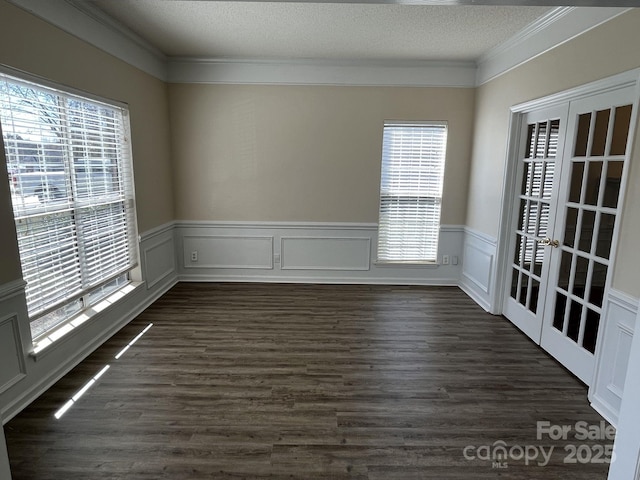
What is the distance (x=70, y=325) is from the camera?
9.37 feet

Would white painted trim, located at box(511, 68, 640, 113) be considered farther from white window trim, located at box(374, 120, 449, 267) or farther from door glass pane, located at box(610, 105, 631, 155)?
white window trim, located at box(374, 120, 449, 267)

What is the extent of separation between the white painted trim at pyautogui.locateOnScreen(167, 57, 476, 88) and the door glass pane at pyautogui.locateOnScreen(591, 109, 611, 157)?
7.01ft

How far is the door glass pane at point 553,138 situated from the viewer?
9.93ft

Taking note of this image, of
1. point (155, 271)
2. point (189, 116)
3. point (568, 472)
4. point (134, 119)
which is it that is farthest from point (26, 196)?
point (568, 472)

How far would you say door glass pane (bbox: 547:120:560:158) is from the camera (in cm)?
303

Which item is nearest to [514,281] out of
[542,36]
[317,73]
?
[542,36]

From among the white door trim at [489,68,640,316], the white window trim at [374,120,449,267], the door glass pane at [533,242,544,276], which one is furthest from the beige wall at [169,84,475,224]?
the door glass pane at [533,242,544,276]

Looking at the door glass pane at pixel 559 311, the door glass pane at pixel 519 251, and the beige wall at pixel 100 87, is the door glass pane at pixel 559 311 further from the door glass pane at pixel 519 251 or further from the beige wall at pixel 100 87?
the beige wall at pixel 100 87

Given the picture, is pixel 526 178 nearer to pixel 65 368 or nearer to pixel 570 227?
pixel 570 227

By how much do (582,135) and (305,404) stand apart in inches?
111

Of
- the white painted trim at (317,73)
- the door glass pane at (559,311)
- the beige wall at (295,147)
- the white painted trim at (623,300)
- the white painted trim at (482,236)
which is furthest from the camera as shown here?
the beige wall at (295,147)

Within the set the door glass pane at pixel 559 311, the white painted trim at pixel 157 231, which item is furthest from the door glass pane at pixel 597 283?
the white painted trim at pixel 157 231

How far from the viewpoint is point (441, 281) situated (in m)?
4.89

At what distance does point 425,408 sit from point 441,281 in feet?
9.02
